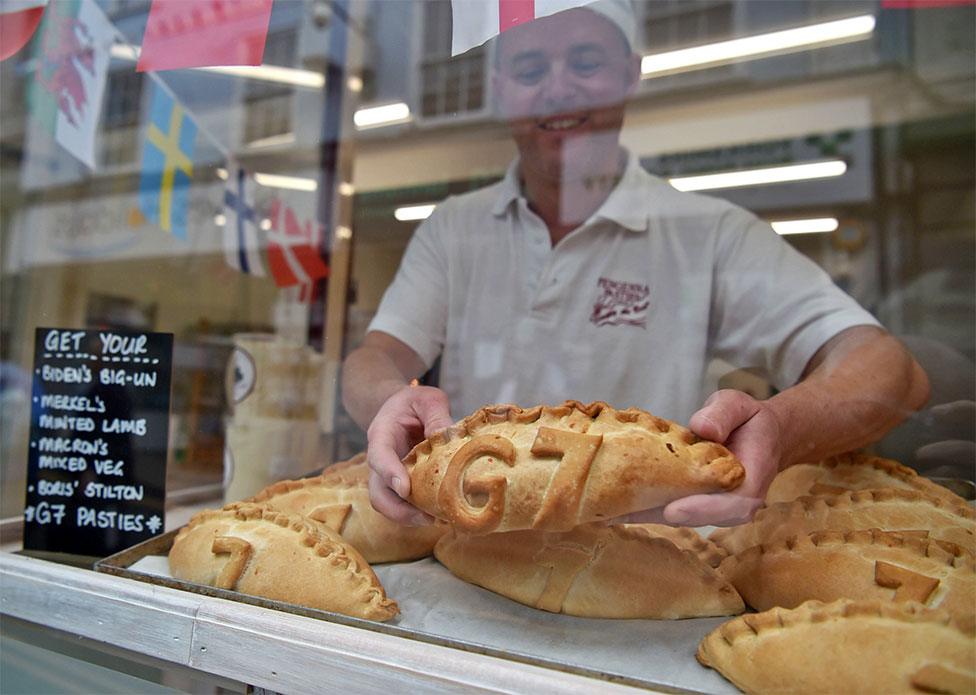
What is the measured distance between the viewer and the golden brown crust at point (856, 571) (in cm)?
65

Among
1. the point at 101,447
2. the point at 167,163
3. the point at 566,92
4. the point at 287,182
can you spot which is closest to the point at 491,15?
the point at 566,92

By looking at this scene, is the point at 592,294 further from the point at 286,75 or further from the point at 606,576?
the point at 286,75

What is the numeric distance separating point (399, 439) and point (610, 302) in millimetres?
549

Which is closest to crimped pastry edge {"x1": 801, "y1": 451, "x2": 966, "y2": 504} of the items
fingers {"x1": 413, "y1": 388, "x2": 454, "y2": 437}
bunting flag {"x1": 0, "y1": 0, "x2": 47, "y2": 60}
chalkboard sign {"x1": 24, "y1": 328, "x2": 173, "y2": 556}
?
fingers {"x1": 413, "y1": 388, "x2": 454, "y2": 437}

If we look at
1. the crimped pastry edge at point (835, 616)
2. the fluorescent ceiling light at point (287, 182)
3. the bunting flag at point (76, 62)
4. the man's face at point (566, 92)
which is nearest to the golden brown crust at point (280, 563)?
the crimped pastry edge at point (835, 616)

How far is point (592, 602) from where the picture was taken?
0.80m

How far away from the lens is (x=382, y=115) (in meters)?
1.90

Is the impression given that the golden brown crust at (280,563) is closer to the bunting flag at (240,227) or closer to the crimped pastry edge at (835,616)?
the crimped pastry edge at (835,616)

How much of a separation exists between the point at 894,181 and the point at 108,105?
9.23ft

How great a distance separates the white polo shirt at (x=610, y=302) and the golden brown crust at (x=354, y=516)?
223 mm

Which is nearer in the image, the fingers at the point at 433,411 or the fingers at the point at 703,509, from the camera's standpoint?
the fingers at the point at 703,509

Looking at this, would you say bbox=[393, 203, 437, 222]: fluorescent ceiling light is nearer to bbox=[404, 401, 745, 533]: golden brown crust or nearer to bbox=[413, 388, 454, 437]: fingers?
bbox=[413, 388, 454, 437]: fingers

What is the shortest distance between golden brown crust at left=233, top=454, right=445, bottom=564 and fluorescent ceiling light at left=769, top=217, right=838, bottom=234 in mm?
1027

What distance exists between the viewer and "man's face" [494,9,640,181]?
122cm
